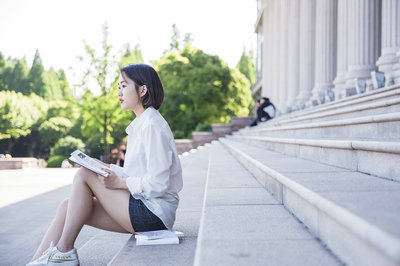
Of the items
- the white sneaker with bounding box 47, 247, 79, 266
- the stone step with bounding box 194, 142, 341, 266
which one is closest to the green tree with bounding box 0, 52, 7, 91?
the white sneaker with bounding box 47, 247, 79, 266

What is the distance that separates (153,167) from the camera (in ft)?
9.59

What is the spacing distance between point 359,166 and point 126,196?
196 cm

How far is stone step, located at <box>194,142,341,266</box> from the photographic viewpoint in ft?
6.05

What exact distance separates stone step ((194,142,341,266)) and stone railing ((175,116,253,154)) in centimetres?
2117

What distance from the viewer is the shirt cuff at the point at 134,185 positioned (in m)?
2.99

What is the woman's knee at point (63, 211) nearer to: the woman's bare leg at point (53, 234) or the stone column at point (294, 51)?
the woman's bare leg at point (53, 234)

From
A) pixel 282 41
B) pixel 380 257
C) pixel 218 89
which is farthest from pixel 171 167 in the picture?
pixel 218 89

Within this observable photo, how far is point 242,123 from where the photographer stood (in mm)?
28766

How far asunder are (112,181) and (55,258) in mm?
667

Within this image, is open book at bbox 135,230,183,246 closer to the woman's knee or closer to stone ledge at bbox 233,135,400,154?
the woman's knee

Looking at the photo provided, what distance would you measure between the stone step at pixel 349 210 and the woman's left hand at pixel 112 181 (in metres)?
1.24

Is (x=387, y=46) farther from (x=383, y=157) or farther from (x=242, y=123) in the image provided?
(x=242, y=123)

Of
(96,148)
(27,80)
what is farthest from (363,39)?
(27,80)

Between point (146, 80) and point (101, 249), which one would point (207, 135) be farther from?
point (146, 80)
